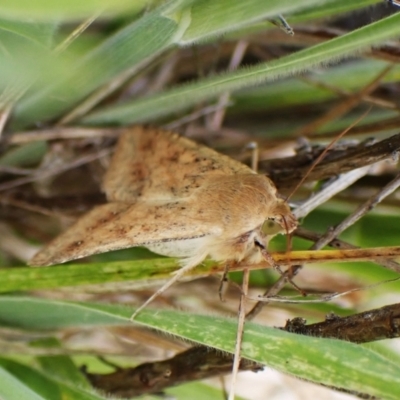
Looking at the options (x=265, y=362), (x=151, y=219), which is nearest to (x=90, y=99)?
(x=151, y=219)

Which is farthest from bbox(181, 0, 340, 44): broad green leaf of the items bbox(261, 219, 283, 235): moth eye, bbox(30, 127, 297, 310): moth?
bbox(261, 219, 283, 235): moth eye

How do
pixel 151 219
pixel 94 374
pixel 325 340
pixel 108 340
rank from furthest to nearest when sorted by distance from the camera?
pixel 108 340 → pixel 94 374 → pixel 151 219 → pixel 325 340

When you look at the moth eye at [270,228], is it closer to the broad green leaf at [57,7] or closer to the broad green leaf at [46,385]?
the broad green leaf at [46,385]

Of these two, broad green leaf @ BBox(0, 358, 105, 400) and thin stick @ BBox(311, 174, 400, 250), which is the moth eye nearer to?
thin stick @ BBox(311, 174, 400, 250)

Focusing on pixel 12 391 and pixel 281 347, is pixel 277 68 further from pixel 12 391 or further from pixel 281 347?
pixel 12 391

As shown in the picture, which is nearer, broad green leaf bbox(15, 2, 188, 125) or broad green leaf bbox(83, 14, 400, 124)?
broad green leaf bbox(83, 14, 400, 124)

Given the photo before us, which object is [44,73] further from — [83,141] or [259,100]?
[259,100]

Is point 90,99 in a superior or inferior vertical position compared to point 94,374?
superior

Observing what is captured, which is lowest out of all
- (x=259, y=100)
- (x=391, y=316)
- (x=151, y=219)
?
(x=391, y=316)
